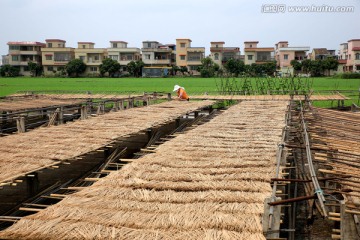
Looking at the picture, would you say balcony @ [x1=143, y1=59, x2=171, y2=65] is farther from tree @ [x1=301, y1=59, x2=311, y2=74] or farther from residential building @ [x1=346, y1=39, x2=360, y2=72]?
residential building @ [x1=346, y1=39, x2=360, y2=72]

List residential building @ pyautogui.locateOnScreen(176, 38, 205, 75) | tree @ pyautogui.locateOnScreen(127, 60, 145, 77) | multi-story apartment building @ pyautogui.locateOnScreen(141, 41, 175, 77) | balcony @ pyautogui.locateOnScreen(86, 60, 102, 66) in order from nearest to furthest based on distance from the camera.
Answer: tree @ pyautogui.locateOnScreen(127, 60, 145, 77)
balcony @ pyautogui.locateOnScreen(86, 60, 102, 66)
multi-story apartment building @ pyautogui.locateOnScreen(141, 41, 175, 77)
residential building @ pyautogui.locateOnScreen(176, 38, 205, 75)

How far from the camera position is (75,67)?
5822 cm

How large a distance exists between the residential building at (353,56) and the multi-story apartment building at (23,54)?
51.9 m

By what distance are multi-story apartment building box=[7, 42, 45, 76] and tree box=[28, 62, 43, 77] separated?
332 centimetres

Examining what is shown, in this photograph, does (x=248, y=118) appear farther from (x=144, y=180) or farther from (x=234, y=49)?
(x=234, y=49)

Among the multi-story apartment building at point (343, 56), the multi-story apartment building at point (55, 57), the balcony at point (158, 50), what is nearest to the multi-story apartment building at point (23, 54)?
the multi-story apartment building at point (55, 57)

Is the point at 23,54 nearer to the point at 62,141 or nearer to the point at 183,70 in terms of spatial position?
the point at 183,70

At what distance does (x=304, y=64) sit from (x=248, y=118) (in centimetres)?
4547

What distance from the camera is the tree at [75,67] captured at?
58.1 m

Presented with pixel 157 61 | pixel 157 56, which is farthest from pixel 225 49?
pixel 157 61

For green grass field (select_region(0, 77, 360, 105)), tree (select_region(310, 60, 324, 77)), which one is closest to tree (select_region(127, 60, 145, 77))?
green grass field (select_region(0, 77, 360, 105))

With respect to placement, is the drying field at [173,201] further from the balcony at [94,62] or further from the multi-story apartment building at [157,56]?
the balcony at [94,62]

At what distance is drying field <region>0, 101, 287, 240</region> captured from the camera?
351 cm

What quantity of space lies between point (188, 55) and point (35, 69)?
82.9 ft
